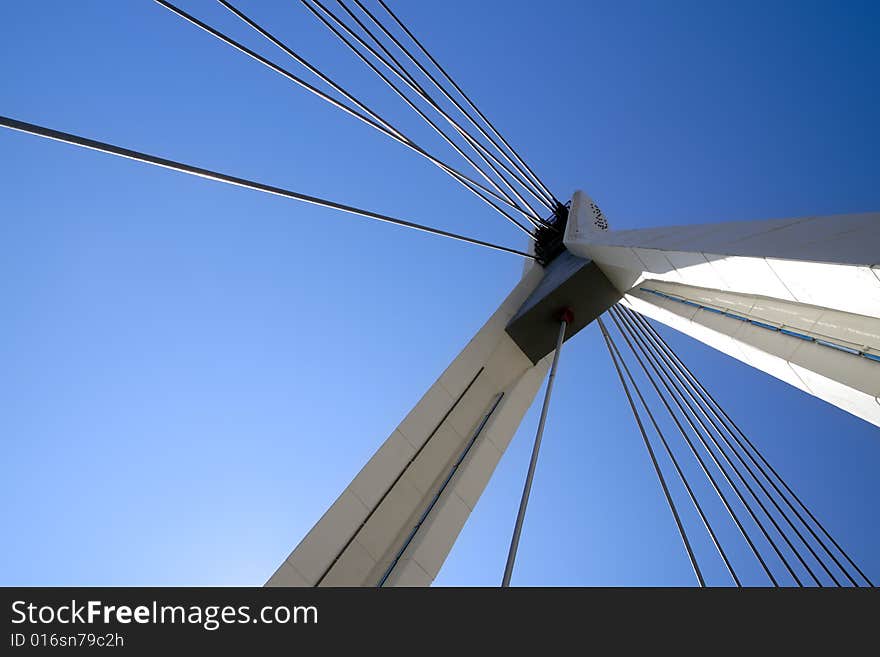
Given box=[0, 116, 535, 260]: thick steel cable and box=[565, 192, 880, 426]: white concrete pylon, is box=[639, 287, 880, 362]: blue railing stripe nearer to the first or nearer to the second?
box=[565, 192, 880, 426]: white concrete pylon

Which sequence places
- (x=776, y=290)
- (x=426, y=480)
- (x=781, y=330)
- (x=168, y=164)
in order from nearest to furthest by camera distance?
(x=168, y=164) < (x=776, y=290) < (x=781, y=330) < (x=426, y=480)

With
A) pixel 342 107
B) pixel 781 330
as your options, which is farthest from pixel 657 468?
pixel 342 107

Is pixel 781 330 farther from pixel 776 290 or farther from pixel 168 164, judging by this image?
pixel 168 164

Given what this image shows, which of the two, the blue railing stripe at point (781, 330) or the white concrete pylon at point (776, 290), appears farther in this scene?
the blue railing stripe at point (781, 330)

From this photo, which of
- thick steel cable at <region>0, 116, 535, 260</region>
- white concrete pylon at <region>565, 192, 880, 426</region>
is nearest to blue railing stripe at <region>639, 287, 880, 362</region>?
white concrete pylon at <region>565, 192, 880, 426</region>

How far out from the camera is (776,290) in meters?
5.10

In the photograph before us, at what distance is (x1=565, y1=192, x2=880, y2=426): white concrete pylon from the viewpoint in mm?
4258

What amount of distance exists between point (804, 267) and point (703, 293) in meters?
4.02

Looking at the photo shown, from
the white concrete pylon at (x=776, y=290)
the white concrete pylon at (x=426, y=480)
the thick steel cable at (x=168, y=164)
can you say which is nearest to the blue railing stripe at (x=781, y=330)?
the white concrete pylon at (x=776, y=290)

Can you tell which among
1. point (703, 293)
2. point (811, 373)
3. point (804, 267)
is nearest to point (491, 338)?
point (703, 293)

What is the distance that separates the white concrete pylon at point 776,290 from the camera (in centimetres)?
426

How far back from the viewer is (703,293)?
820 centimetres

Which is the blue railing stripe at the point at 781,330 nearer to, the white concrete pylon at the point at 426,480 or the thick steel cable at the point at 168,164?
the white concrete pylon at the point at 426,480
